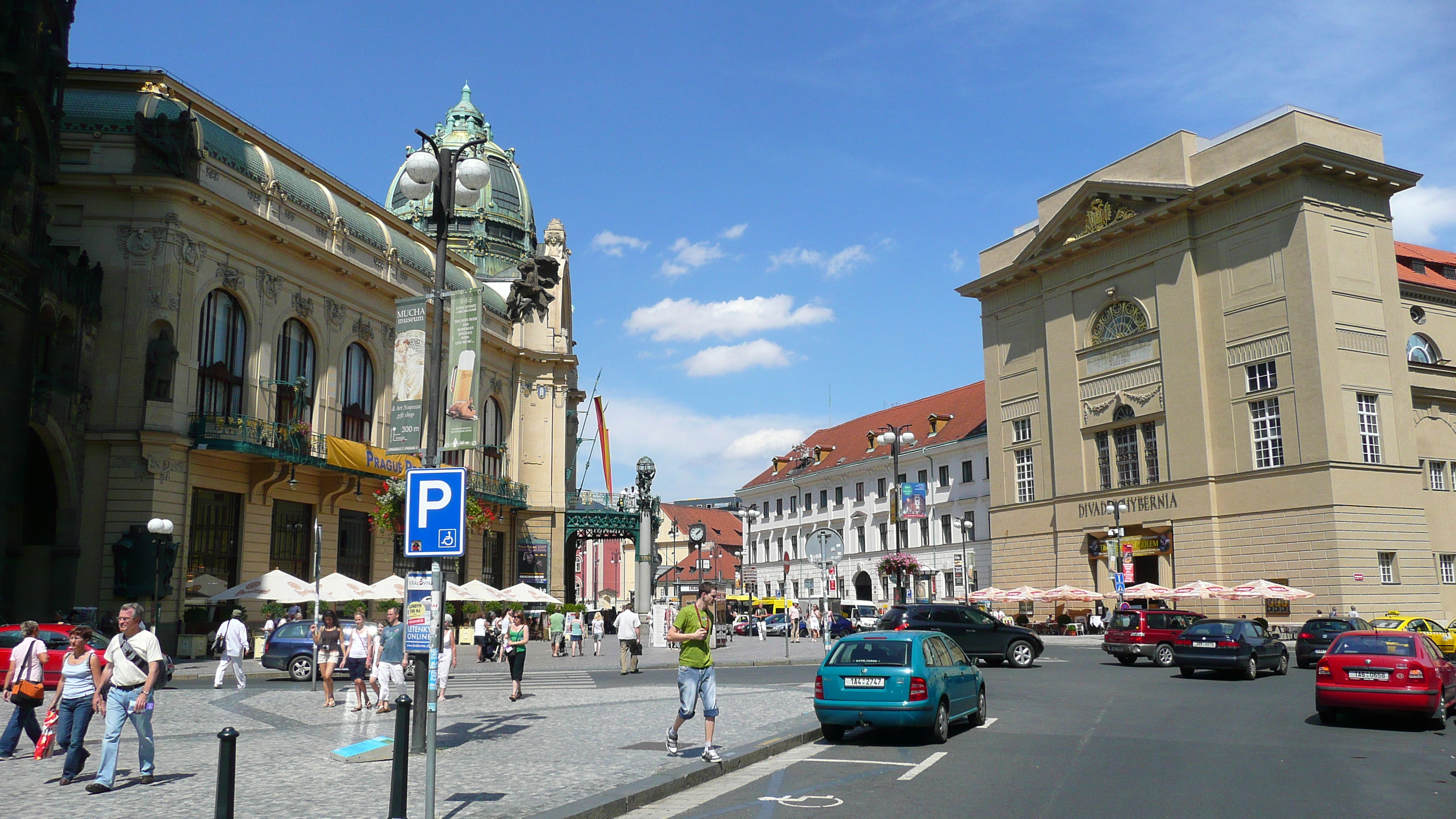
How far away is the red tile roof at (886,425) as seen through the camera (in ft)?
237

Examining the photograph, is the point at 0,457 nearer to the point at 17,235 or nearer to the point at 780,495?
the point at 17,235

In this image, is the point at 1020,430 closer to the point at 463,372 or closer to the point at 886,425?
the point at 886,425

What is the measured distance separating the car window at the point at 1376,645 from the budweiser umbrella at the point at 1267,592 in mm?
24934

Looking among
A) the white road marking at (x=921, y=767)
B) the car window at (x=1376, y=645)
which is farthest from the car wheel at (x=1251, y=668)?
the white road marking at (x=921, y=767)

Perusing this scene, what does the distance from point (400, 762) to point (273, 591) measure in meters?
21.7

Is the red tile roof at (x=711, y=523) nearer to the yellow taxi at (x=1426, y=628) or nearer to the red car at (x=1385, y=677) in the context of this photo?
the yellow taxi at (x=1426, y=628)

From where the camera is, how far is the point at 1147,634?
30.2 metres

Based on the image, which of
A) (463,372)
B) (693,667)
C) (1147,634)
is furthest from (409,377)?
(1147,634)

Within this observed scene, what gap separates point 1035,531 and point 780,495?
3611cm

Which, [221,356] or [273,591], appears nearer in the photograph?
[273,591]

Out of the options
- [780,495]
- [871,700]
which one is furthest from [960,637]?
[780,495]

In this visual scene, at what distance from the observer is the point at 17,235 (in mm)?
27188

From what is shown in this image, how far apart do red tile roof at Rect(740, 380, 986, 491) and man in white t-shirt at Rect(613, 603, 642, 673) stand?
4411 cm

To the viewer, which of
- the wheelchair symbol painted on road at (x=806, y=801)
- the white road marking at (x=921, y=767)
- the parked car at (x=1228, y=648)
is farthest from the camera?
the parked car at (x=1228, y=648)
